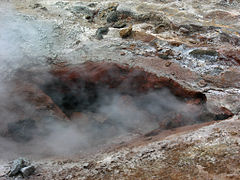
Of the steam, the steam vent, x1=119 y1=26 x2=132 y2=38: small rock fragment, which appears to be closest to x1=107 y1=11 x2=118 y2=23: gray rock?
the steam vent

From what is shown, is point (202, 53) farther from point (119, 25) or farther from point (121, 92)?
point (119, 25)

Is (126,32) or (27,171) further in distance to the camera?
(126,32)

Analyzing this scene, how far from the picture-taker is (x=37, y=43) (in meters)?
5.14

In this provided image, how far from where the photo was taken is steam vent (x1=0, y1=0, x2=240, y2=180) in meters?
2.75

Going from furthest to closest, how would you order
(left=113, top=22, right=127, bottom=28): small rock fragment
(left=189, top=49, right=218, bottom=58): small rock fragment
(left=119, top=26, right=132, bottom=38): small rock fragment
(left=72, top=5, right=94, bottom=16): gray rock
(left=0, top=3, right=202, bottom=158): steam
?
(left=72, top=5, right=94, bottom=16): gray rock
(left=113, top=22, right=127, bottom=28): small rock fragment
(left=119, top=26, right=132, bottom=38): small rock fragment
(left=189, top=49, right=218, bottom=58): small rock fragment
(left=0, top=3, right=202, bottom=158): steam

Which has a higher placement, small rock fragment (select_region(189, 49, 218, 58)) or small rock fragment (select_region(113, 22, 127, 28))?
small rock fragment (select_region(113, 22, 127, 28))

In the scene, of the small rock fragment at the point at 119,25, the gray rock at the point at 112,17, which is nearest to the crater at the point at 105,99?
the small rock fragment at the point at 119,25

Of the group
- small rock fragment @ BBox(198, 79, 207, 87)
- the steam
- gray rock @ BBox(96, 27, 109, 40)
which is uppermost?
gray rock @ BBox(96, 27, 109, 40)

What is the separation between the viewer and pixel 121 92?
4.71m

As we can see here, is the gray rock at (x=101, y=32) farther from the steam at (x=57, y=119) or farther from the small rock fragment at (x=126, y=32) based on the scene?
the steam at (x=57, y=119)

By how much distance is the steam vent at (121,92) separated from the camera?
2.75 m

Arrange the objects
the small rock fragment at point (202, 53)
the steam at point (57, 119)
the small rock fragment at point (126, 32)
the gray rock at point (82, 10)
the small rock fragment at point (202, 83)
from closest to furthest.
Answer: the steam at point (57, 119) → the small rock fragment at point (202, 83) → the small rock fragment at point (202, 53) → the small rock fragment at point (126, 32) → the gray rock at point (82, 10)

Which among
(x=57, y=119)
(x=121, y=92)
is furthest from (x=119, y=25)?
(x=57, y=119)

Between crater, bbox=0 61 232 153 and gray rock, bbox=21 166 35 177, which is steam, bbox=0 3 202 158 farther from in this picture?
gray rock, bbox=21 166 35 177
